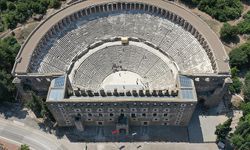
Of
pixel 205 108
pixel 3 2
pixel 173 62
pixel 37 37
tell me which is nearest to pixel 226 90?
pixel 205 108

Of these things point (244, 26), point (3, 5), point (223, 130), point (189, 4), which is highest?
point (3, 5)

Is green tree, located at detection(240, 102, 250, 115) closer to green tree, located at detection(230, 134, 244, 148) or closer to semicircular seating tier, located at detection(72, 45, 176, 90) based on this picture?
green tree, located at detection(230, 134, 244, 148)

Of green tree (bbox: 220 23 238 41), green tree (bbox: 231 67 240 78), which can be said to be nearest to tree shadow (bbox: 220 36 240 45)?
green tree (bbox: 220 23 238 41)

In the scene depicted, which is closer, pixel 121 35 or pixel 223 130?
pixel 223 130

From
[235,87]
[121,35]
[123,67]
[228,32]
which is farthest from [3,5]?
[235,87]

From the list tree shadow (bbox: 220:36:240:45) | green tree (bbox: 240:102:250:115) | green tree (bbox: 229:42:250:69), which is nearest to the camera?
green tree (bbox: 240:102:250:115)

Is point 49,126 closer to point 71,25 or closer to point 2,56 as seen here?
point 2,56

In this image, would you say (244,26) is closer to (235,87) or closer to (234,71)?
(234,71)
